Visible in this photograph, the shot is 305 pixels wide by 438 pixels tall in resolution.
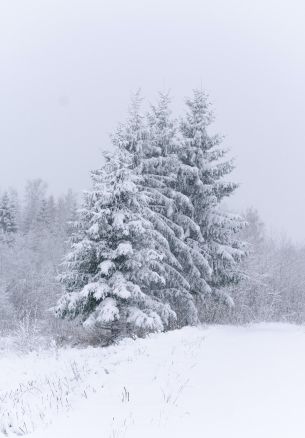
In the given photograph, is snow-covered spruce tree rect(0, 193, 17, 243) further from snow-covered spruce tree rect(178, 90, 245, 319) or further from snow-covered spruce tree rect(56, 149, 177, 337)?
snow-covered spruce tree rect(56, 149, 177, 337)

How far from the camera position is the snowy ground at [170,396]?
255 inches

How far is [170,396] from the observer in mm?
7406

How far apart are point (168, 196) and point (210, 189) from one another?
2.12 metres

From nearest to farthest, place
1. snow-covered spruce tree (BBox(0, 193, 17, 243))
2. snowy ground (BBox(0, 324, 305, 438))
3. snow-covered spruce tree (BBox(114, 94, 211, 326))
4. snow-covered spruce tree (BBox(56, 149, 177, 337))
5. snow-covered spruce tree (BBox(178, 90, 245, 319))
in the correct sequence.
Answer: snowy ground (BBox(0, 324, 305, 438))
snow-covered spruce tree (BBox(56, 149, 177, 337))
snow-covered spruce tree (BBox(114, 94, 211, 326))
snow-covered spruce tree (BBox(178, 90, 245, 319))
snow-covered spruce tree (BBox(0, 193, 17, 243))

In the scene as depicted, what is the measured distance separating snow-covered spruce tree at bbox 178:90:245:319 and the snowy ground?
34.1 ft

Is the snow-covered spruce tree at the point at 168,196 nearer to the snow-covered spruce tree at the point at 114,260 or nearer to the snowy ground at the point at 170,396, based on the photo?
the snow-covered spruce tree at the point at 114,260

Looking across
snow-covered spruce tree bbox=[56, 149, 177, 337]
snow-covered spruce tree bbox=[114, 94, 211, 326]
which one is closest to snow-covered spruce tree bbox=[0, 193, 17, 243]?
snow-covered spruce tree bbox=[114, 94, 211, 326]

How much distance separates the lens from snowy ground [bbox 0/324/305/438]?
6473 millimetres

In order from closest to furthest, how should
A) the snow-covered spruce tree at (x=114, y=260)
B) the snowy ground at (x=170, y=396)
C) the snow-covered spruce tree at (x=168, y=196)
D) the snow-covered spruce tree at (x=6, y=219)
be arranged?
the snowy ground at (x=170, y=396) → the snow-covered spruce tree at (x=114, y=260) → the snow-covered spruce tree at (x=168, y=196) → the snow-covered spruce tree at (x=6, y=219)

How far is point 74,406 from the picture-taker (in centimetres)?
770

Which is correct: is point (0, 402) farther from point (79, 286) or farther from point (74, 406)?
point (79, 286)

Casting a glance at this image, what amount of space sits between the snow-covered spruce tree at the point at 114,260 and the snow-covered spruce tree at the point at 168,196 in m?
1.99

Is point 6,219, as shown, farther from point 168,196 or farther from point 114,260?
point 114,260

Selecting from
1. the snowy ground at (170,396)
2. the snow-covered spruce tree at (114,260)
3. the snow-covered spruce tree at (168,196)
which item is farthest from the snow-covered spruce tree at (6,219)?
the snowy ground at (170,396)
